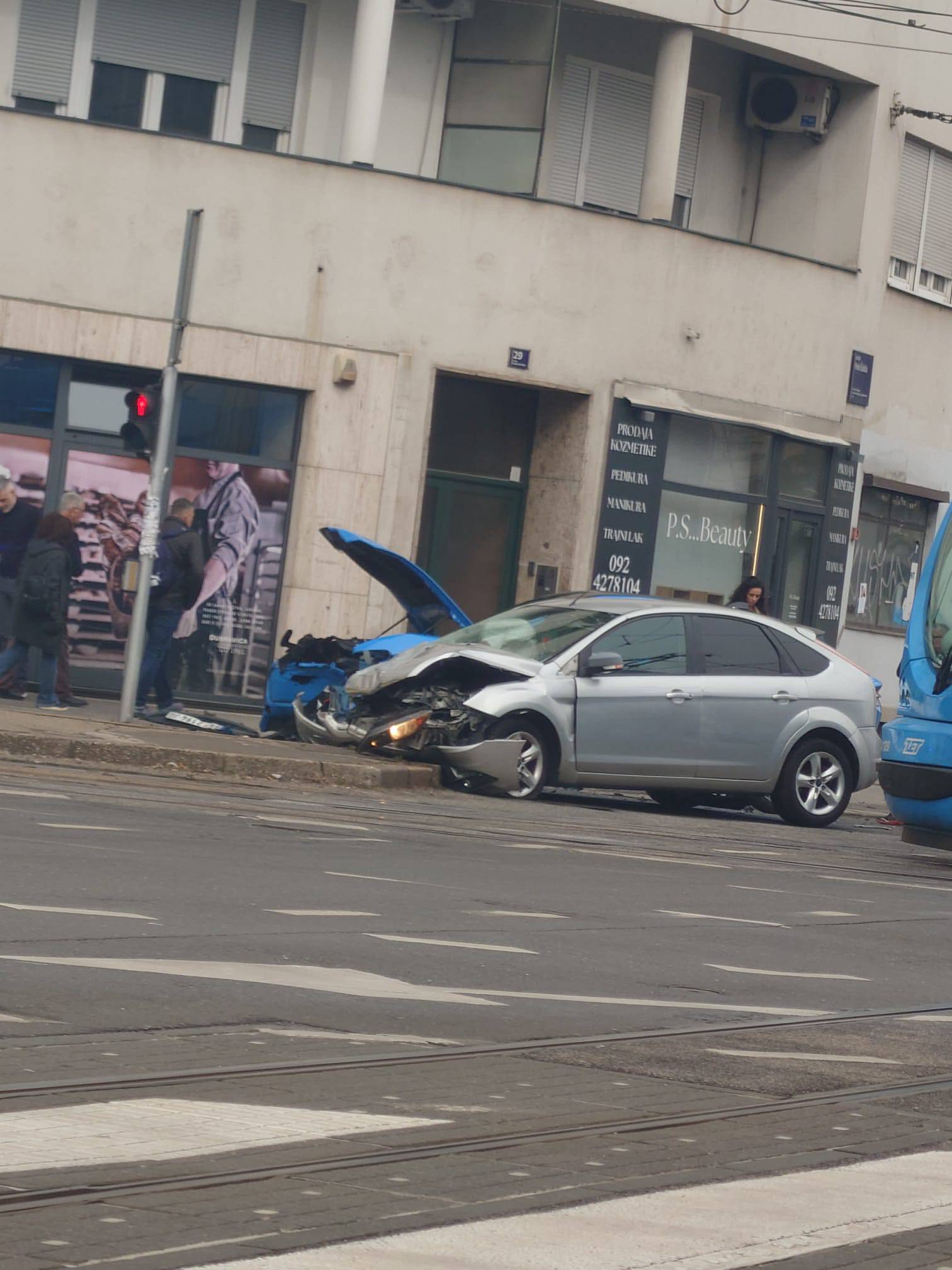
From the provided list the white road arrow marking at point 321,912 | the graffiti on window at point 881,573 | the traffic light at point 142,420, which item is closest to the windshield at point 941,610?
the traffic light at point 142,420

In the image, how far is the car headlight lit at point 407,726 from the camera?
54.4ft

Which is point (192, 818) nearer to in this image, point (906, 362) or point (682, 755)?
point (682, 755)

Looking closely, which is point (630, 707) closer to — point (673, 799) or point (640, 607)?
point (640, 607)

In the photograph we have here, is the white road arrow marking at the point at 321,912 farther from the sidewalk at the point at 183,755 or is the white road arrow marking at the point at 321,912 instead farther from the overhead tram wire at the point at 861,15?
the overhead tram wire at the point at 861,15

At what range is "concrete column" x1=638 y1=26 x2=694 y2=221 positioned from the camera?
2389 cm

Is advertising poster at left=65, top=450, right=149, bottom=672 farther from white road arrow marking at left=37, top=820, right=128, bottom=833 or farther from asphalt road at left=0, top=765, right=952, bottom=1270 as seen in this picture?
white road arrow marking at left=37, top=820, right=128, bottom=833

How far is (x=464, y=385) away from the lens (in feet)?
77.7

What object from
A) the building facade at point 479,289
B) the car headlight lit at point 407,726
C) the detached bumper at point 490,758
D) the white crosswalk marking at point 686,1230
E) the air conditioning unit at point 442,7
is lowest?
the white crosswalk marking at point 686,1230

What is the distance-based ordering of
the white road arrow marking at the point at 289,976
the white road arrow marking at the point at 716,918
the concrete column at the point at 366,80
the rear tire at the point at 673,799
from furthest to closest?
the concrete column at the point at 366,80
the rear tire at the point at 673,799
the white road arrow marking at the point at 716,918
the white road arrow marking at the point at 289,976

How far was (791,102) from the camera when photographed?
25.6 metres

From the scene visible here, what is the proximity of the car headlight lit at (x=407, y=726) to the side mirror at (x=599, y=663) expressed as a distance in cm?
125

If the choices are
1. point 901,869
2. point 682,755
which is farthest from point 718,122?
point 901,869

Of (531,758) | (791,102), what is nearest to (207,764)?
(531,758)

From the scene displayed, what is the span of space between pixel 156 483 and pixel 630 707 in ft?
13.3
